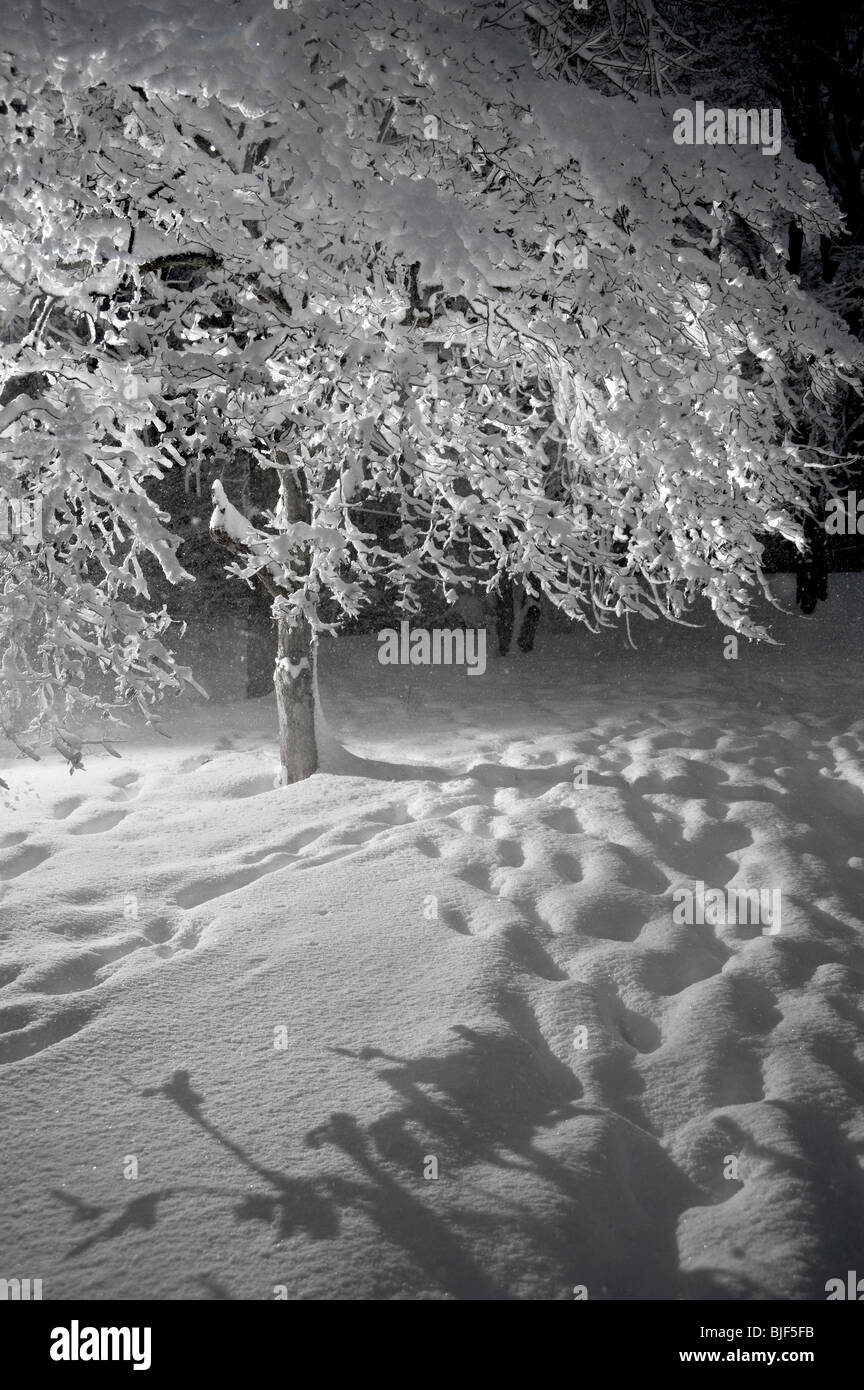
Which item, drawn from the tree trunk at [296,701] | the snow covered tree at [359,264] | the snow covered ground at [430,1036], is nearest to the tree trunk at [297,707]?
the tree trunk at [296,701]

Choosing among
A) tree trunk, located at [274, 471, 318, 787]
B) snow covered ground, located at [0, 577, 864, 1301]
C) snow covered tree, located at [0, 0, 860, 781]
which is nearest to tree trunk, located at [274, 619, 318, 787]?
tree trunk, located at [274, 471, 318, 787]

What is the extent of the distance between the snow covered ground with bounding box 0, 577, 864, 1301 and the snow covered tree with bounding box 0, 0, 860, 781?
1414 millimetres

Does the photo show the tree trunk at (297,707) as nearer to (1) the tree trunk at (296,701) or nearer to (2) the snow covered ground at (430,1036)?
(1) the tree trunk at (296,701)

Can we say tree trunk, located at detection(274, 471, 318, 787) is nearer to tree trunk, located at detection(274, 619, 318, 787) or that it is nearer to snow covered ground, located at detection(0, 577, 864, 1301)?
tree trunk, located at detection(274, 619, 318, 787)

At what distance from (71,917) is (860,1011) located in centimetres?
382

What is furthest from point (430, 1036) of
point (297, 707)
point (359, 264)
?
point (297, 707)

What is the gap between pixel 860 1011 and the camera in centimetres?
410

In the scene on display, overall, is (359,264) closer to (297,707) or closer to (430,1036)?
(297,707)

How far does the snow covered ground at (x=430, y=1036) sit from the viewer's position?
2.85 m

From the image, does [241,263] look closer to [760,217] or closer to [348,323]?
[348,323]

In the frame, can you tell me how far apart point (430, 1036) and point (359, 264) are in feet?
11.8

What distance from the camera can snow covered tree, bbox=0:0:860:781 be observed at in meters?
3.75

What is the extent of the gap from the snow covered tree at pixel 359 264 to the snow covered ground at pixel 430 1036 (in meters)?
1.41

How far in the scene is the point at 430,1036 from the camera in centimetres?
383
